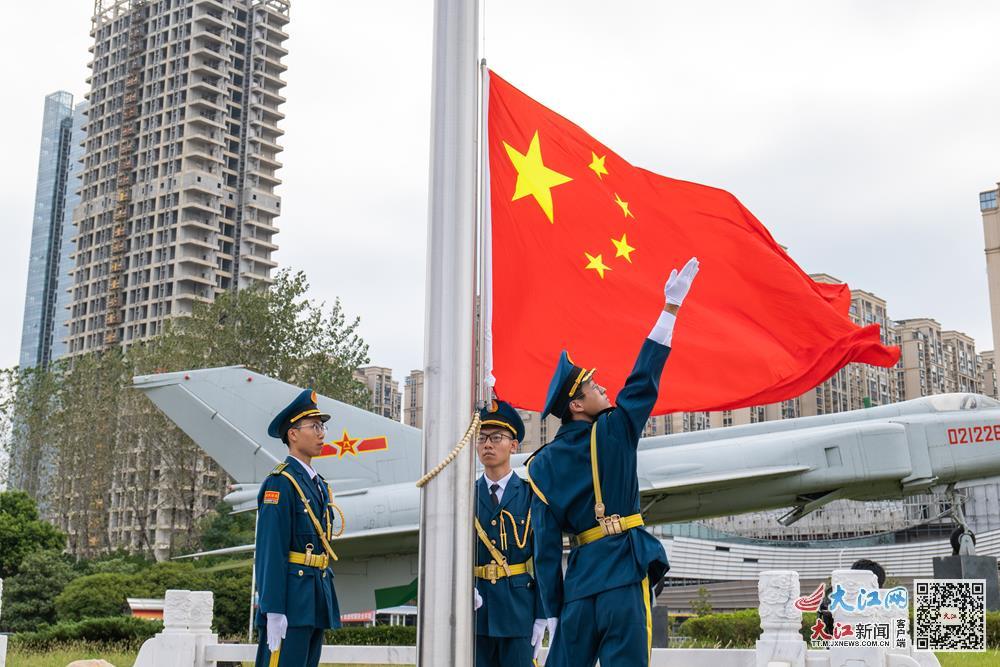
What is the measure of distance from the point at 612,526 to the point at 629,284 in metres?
3.30

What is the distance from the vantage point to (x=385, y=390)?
83.9m

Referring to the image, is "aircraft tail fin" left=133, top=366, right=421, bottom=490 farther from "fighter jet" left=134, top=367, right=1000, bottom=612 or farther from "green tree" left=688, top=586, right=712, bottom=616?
"green tree" left=688, top=586, right=712, bottom=616

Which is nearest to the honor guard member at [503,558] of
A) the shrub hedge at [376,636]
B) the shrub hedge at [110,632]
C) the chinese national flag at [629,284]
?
the chinese national flag at [629,284]

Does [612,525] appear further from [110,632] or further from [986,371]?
[986,371]

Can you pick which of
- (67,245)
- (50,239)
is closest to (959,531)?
(67,245)

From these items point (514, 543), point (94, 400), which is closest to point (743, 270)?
point (514, 543)

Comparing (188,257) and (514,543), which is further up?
(188,257)

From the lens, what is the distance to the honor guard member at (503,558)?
5.82m

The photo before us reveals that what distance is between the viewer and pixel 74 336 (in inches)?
2872

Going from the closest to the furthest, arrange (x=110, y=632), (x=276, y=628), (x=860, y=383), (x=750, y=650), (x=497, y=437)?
(x=276, y=628), (x=497, y=437), (x=750, y=650), (x=110, y=632), (x=860, y=383)

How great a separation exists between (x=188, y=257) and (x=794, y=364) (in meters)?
66.4

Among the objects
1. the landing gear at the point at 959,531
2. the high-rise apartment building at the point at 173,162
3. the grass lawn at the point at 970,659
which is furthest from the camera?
the high-rise apartment building at the point at 173,162

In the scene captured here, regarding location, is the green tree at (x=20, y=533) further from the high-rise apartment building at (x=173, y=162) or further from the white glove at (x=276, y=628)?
the high-rise apartment building at (x=173, y=162)

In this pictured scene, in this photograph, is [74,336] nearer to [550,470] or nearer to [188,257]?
[188,257]
